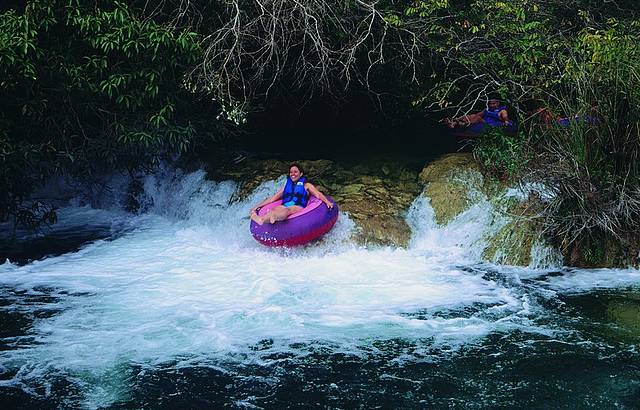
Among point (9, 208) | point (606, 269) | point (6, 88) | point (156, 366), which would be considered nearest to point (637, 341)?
point (606, 269)

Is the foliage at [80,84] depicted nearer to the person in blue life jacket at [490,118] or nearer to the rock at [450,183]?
the rock at [450,183]

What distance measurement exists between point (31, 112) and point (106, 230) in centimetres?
240

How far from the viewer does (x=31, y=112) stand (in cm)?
779

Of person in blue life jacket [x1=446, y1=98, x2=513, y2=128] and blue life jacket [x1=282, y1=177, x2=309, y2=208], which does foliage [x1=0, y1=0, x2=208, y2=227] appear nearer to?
blue life jacket [x1=282, y1=177, x2=309, y2=208]

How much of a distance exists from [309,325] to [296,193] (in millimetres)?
2511

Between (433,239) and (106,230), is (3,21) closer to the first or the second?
(106,230)

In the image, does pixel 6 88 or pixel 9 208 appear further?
pixel 9 208

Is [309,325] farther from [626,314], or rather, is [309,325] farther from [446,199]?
[446,199]

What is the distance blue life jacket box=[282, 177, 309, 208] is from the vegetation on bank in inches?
40.9

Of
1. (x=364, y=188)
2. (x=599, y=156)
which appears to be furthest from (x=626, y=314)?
(x=364, y=188)

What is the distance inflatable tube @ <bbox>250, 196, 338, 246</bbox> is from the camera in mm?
7984

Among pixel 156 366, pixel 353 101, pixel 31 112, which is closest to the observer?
pixel 156 366

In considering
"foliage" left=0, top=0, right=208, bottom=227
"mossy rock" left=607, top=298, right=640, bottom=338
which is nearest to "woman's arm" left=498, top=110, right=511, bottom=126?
"mossy rock" left=607, top=298, right=640, bottom=338

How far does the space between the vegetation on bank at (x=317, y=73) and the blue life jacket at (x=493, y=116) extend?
0.49m
